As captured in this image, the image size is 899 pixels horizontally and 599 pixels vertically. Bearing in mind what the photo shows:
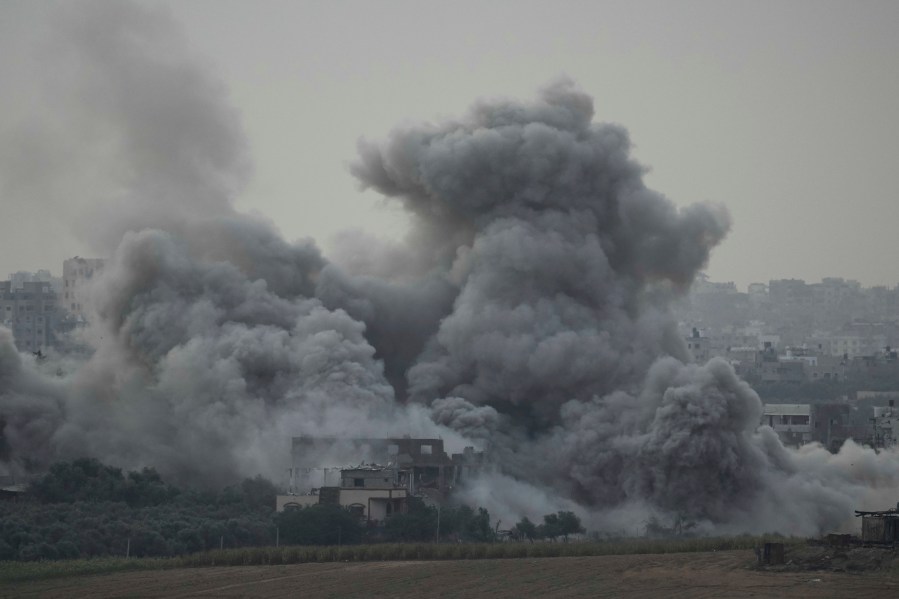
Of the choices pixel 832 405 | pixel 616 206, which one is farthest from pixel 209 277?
pixel 832 405

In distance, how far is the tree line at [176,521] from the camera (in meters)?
58.9

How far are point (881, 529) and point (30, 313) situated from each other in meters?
101

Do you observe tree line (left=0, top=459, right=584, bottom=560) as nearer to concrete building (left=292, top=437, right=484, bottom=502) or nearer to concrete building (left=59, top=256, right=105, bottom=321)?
concrete building (left=292, top=437, right=484, bottom=502)

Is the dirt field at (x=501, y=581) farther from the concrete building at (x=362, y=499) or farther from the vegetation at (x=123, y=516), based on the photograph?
the concrete building at (x=362, y=499)

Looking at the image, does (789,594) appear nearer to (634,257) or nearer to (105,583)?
(105,583)

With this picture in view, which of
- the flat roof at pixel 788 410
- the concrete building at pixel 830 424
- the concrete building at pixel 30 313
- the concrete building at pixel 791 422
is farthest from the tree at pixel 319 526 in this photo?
the concrete building at pixel 30 313

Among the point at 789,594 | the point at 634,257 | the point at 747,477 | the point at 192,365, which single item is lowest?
the point at 789,594

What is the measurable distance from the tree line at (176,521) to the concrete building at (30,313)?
6574 centimetres

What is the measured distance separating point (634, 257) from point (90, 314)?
73.4ft

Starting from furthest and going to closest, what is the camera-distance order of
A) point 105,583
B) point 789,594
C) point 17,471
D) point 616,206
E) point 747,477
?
1. point 616,206
2. point 17,471
3. point 747,477
4. point 105,583
5. point 789,594

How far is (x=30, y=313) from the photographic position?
141875 millimetres

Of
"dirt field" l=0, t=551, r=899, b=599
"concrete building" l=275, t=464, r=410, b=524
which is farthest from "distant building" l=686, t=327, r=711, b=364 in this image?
"dirt field" l=0, t=551, r=899, b=599

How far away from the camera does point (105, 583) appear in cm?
5100

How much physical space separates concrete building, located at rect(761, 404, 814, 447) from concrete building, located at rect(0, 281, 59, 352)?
2035 inches
